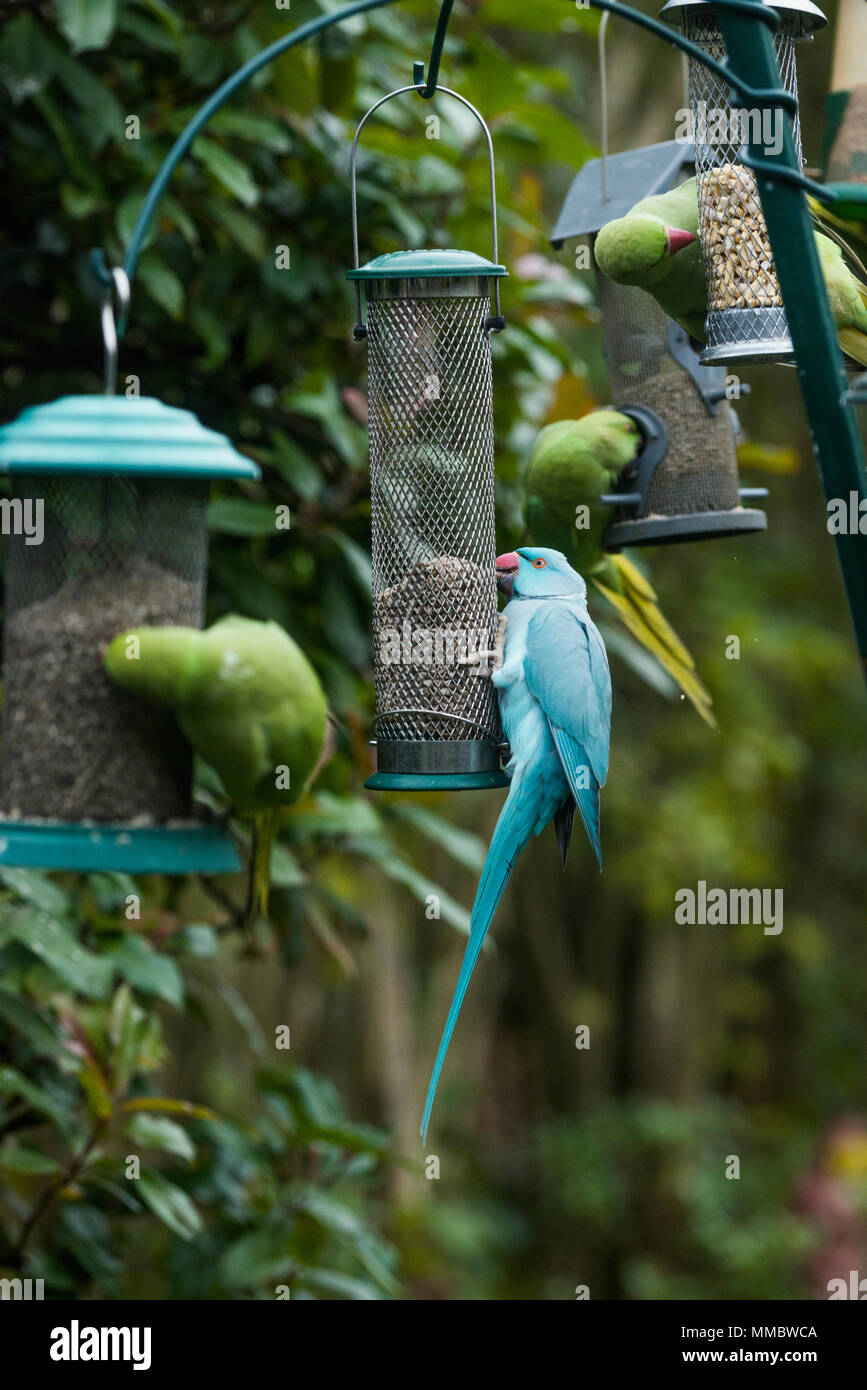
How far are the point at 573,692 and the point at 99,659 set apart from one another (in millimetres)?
890

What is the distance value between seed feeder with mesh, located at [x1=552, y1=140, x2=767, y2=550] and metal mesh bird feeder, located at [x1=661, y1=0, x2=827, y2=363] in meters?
0.42

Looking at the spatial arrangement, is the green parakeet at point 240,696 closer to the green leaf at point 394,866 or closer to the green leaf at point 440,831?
the green leaf at point 394,866

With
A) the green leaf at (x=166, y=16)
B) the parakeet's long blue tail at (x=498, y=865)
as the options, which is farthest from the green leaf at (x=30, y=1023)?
the green leaf at (x=166, y=16)

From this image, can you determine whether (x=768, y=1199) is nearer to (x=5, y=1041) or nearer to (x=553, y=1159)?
(x=553, y=1159)

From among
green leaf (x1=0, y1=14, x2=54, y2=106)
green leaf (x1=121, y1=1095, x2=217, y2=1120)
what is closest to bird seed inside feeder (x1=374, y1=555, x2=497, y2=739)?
green leaf (x1=121, y1=1095, x2=217, y2=1120)

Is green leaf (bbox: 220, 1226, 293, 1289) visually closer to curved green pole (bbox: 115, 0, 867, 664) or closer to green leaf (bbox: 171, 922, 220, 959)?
green leaf (bbox: 171, 922, 220, 959)

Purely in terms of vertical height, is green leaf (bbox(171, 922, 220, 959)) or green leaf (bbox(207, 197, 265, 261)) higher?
green leaf (bbox(207, 197, 265, 261))

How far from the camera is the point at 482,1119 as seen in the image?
976cm

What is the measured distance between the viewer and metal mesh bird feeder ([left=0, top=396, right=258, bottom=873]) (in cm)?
237

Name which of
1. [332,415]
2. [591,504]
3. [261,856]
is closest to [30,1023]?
[261,856]

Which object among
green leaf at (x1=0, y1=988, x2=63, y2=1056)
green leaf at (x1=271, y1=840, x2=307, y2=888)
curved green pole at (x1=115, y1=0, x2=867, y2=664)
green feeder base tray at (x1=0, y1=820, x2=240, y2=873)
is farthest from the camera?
green leaf at (x1=271, y1=840, x2=307, y2=888)

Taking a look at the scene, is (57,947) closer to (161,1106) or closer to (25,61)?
(161,1106)
